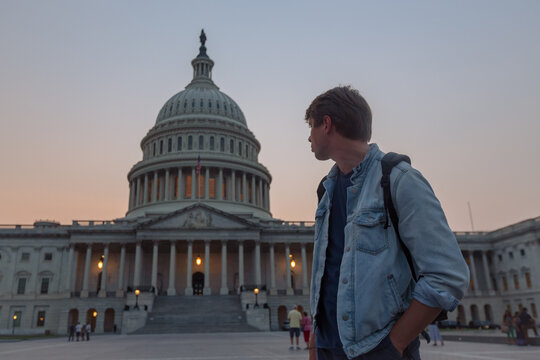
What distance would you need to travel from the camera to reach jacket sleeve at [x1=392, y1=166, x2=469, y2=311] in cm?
269

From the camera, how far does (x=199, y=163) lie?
7869 centimetres

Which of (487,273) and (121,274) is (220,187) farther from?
(487,273)

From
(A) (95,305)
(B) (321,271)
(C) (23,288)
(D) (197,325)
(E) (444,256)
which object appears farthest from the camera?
(C) (23,288)

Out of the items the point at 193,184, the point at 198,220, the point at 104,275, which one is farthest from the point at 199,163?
the point at 104,275

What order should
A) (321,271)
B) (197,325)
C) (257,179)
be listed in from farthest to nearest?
(257,179) < (197,325) < (321,271)

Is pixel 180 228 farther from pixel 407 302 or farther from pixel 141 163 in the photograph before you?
pixel 407 302

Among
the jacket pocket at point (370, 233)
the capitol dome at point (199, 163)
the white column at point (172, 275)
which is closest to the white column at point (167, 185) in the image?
the capitol dome at point (199, 163)

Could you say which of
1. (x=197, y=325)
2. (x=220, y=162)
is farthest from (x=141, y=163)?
(x=197, y=325)

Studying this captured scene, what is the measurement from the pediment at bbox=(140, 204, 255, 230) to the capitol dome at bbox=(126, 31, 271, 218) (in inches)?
490

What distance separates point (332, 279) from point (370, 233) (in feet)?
1.89

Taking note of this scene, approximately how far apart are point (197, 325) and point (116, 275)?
2522 centimetres

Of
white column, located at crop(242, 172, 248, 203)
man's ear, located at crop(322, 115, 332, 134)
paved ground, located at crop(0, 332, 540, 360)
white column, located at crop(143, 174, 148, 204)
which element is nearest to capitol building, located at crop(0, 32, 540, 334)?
white column, located at crop(242, 172, 248, 203)

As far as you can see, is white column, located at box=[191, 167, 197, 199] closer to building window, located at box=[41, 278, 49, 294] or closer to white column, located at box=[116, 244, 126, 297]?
white column, located at box=[116, 244, 126, 297]

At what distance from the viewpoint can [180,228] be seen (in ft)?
215
